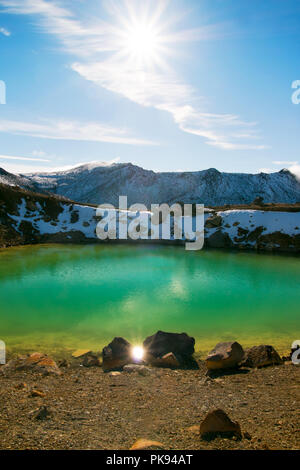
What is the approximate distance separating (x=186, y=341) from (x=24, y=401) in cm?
683

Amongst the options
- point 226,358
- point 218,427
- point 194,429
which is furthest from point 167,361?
point 218,427

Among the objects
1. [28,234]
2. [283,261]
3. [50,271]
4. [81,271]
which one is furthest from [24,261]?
[283,261]

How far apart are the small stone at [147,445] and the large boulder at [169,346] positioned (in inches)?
262

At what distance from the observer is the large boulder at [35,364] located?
1113 cm

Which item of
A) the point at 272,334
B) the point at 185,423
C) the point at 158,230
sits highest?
the point at 158,230

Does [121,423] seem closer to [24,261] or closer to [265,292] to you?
[265,292]

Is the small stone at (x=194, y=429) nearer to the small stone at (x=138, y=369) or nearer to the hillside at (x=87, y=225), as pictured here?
the small stone at (x=138, y=369)

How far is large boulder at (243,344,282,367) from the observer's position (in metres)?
11.8

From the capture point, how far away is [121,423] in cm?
714

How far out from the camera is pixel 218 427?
20.5 feet

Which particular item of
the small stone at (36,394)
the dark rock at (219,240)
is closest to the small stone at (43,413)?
the small stone at (36,394)

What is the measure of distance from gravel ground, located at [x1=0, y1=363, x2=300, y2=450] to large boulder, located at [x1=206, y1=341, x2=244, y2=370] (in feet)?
1.47

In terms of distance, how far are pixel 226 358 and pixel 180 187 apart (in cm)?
16985

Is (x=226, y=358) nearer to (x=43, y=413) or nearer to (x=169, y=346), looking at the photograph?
(x=169, y=346)
